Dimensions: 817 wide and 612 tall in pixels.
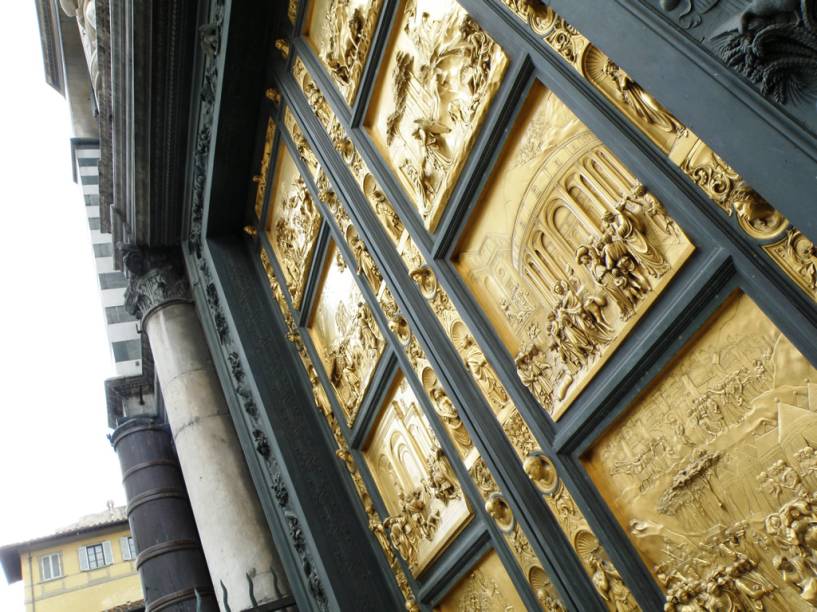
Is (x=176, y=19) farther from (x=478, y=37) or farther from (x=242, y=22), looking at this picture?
(x=478, y=37)

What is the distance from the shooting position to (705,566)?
233 cm

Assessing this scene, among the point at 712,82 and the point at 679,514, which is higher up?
the point at 712,82

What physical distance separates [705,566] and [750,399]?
610 mm

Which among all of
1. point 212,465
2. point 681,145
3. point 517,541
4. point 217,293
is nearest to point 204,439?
point 212,465

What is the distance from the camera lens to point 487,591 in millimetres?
3621

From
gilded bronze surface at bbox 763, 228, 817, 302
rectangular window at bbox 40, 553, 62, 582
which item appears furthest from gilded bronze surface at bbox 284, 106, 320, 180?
rectangular window at bbox 40, 553, 62, 582

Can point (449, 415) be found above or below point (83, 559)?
below

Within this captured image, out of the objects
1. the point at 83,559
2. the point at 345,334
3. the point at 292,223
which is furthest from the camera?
the point at 83,559

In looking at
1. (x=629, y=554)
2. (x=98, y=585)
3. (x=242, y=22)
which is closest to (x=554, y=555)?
(x=629, y=554)

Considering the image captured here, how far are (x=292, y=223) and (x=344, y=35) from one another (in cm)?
168

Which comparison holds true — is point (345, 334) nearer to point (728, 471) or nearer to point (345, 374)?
point (345, 374)

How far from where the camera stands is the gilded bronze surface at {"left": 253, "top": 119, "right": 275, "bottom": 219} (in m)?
5.77

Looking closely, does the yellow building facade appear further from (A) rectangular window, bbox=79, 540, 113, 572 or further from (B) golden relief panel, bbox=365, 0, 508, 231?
(B) golden relief panel, bbox=365, 0, 508, 231

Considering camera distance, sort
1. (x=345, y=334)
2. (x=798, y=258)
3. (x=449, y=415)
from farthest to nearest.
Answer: (x=345, y=334) < (x=449, y=415) < (x=798, y=258)
